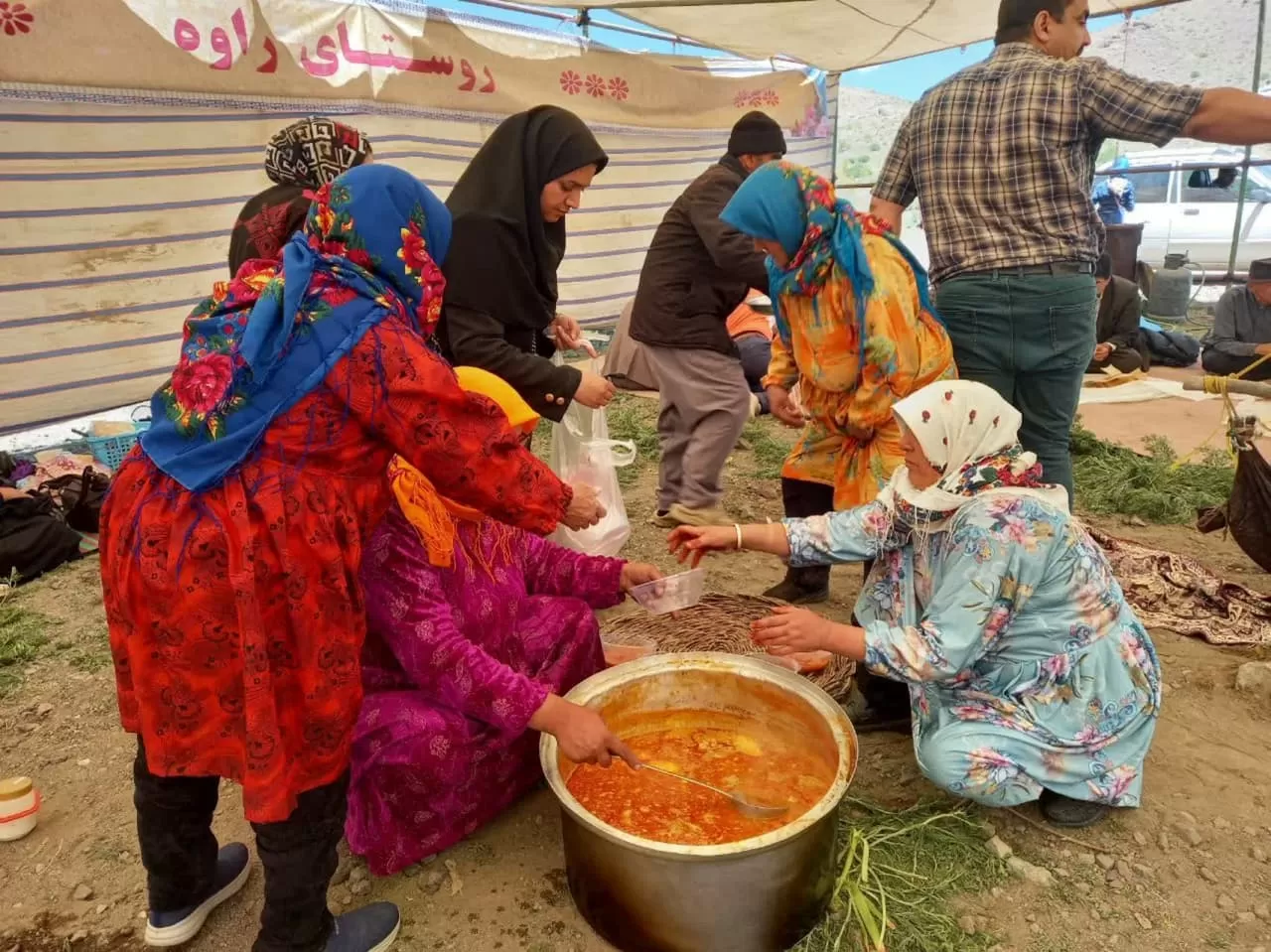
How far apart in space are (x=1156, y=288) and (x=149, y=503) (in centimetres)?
993

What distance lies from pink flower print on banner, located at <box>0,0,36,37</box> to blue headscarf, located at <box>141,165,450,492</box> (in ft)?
13.7

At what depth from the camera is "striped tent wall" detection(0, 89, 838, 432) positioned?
4801 mm

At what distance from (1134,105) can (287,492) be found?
2.45m

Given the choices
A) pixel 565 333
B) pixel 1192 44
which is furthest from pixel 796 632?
pixel 1192 44

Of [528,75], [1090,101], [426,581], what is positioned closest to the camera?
[426,581]

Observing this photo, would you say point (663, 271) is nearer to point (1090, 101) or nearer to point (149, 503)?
point (1090, 101)

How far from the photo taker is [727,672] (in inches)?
85.9

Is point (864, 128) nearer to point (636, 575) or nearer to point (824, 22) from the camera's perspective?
point (824, 22)

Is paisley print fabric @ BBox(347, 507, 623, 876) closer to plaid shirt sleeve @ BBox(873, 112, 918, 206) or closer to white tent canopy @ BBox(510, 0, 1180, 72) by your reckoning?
plaid shirt sleeve @ BBox(873, 112, 918, 206)

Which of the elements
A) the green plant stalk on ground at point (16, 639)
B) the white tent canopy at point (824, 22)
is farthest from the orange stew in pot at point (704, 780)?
the white tent canopy at point (824, 22)

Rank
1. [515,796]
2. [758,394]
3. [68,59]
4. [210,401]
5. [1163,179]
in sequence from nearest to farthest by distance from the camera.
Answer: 1. [210,401]
2. [515,796]
3. [68,59]
4. [758,394]
5. [1163,179]

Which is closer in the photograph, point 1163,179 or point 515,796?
point 515,796

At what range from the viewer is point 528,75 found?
23.6 feet

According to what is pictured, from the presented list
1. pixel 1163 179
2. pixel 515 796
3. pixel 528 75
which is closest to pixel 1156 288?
pixel 1163 179
